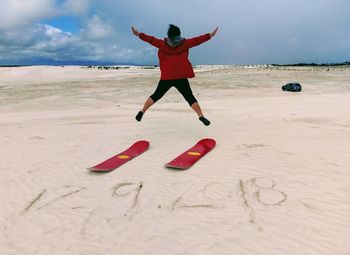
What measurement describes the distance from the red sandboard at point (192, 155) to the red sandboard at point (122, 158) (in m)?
0.99

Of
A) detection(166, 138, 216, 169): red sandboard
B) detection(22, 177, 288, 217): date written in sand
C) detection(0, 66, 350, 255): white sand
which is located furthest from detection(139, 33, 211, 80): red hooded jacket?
detection(22, 177, 288, 217): date written in sand

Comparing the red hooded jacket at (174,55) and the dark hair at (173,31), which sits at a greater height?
the dark hair at (173,31)

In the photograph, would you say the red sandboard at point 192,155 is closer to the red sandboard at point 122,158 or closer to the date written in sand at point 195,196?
the date written in sand at point 195,196

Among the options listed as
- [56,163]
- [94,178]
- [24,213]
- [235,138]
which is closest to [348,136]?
[235,138]

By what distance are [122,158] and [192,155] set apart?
1422 millimetres

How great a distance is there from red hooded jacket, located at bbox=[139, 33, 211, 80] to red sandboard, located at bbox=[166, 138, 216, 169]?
5.14 feet

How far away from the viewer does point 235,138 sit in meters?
8.65

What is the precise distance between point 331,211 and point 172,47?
14.8 feet

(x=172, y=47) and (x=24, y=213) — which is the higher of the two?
(x=172, y=47)

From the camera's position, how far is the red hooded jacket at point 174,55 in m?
7.50

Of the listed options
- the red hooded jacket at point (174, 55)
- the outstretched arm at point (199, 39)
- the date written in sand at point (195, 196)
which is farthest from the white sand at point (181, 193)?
the outstretched arm at point (199, 39)

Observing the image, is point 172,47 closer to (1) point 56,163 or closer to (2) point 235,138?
(2) point 235,138

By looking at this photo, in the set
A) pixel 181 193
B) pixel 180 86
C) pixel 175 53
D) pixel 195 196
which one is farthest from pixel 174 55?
pixel 195 196

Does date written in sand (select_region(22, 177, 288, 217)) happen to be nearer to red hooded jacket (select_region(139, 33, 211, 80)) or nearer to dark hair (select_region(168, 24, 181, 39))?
red hooded jacket (select_region(139, 33, 211, 80))
